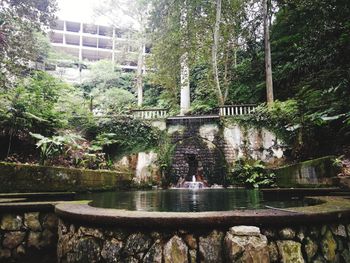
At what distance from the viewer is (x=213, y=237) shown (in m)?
2.41

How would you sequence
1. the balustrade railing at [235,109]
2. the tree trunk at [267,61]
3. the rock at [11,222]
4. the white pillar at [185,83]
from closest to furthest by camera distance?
1. the rock at [11,222]
2. the balustrade railing at [235,109]
3. the tree trunk at [267,61]
4. the white pillar at [185,83]

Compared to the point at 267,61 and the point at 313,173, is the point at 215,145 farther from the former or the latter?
the point at 313,173

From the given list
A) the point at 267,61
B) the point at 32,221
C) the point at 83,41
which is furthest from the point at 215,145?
the point at 83,41

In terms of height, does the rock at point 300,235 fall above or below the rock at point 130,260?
above

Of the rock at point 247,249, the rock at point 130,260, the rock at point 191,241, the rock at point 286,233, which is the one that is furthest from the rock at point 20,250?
the rock at point 286,233

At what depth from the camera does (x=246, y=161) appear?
13.8m

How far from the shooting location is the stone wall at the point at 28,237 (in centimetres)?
350

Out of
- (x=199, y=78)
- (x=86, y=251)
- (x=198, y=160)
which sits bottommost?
(x=86, y=251)

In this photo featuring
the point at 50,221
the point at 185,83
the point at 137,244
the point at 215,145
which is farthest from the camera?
the point at 185,83

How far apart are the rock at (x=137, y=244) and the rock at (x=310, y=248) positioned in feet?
4.70

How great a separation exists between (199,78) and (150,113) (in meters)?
10.3

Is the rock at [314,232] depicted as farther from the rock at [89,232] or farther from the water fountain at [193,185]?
the water fountain at [193,185]

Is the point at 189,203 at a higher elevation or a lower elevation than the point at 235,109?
lower

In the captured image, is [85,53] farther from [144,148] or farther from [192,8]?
[144,148]
